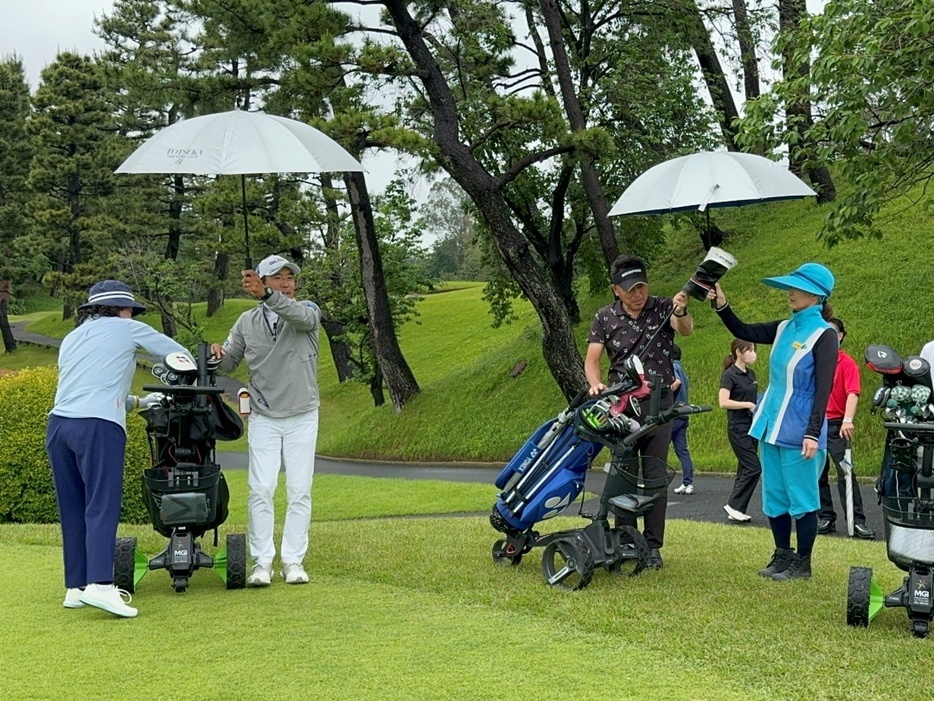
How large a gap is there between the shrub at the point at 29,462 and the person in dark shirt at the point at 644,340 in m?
6.81

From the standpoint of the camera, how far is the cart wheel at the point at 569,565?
659 cm

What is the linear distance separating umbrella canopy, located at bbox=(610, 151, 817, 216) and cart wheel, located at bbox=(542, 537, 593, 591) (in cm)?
249

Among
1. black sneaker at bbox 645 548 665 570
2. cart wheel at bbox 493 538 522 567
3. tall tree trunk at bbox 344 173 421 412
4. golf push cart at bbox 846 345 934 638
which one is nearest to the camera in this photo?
golf push cart at bbox 846 345 934 638

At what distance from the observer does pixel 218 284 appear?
161 ft

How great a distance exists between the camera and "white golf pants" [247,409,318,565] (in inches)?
281

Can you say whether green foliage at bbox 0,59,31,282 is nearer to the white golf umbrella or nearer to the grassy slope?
the grassy slope

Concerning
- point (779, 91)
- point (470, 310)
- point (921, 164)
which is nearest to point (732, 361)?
point (779, 91)

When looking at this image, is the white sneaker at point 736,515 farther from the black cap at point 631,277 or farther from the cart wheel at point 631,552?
the black cap at point 631,277

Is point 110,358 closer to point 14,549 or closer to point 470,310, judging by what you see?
point 14,549

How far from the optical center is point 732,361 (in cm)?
1138

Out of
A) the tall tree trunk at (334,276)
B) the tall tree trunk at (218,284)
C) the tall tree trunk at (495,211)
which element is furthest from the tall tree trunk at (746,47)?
the tall tree trunk at (218,284)

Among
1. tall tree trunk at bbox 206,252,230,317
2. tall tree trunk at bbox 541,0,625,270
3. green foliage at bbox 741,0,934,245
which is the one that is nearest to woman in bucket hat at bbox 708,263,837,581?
green foliage at bbox 741,0,934,245

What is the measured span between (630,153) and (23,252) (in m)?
38.5

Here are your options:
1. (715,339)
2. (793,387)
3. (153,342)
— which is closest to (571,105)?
(715,339)
